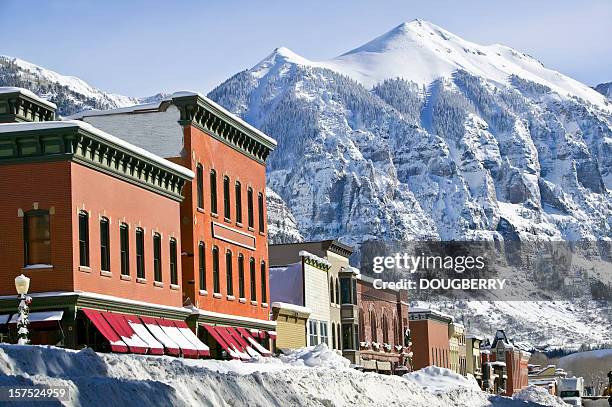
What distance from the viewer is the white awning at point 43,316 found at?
144 feet

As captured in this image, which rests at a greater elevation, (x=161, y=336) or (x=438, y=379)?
(x=161, y=336)

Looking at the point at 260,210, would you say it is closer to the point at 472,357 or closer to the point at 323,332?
the point at 323,332

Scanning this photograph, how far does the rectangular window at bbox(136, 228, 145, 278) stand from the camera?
5088 centimetres

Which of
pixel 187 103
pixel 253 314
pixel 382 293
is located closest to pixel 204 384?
pixel 187 103

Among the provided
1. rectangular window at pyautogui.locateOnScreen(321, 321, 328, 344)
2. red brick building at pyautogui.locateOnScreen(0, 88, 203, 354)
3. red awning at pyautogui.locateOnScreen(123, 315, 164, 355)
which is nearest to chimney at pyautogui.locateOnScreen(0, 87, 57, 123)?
red brick building at pyautogui.locateOnScreen(0, 88, 203, 354)

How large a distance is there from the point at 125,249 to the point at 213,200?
36.3 feet

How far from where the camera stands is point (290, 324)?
7550 centimetres

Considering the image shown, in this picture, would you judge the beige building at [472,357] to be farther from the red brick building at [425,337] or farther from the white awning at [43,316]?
the white awning at [43,316]

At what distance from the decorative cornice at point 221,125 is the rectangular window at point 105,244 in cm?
1112

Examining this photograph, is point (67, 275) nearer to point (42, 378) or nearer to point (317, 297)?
point (42, 378)

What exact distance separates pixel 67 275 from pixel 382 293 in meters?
65.5

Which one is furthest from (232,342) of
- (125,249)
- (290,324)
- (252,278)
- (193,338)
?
(290,324)

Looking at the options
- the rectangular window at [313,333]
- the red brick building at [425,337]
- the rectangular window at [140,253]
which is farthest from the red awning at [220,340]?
the red brick building at [425,337]

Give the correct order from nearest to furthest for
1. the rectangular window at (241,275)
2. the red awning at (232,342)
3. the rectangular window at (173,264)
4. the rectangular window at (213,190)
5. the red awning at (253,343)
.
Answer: the rectangular window at (173,264) < the red awning at (232,342) < the rectangular window at (213,190) < the red awning at (253,343) < the rectangular window at (241,275)
